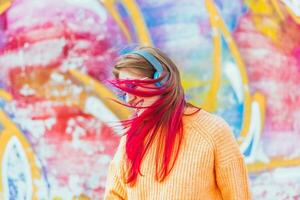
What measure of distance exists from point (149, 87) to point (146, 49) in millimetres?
146

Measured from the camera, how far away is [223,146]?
6.51 ft

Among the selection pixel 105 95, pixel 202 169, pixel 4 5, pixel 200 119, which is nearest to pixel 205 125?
pixel 200 119

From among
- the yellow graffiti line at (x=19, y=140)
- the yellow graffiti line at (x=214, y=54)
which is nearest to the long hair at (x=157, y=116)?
the yellow graffiti line at (x=214, y=54)

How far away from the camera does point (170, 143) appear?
2.00m

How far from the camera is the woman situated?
1.97m

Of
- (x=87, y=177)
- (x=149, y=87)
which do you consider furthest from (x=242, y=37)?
(x=149, y=87)

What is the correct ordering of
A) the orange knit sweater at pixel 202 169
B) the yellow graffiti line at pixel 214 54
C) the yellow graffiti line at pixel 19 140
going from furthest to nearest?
the yellow graffiti line at pixel 19 140, the yellow graffiti line at pixel 214 54, the orange knit sweater at pixel 202 169

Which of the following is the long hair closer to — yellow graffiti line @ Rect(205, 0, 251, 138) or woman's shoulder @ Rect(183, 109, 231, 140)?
woman's shoulder @ Rect(183, 109, 231, 140)

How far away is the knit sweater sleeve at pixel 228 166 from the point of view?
1.98 metres

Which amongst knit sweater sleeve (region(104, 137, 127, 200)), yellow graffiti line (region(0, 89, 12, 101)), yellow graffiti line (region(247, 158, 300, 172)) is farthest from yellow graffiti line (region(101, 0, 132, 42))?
knit sweater sleeve (region(104, 137, 127, 200))

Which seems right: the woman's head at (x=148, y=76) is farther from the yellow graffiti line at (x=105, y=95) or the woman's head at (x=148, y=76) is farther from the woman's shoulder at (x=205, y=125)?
the yellow graffiti line at (x=105, y=95)

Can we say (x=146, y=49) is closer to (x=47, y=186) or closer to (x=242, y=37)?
(x=242, y=37)

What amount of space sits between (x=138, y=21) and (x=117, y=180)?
1.61 m

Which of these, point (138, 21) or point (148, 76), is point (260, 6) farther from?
point (148, 76)
